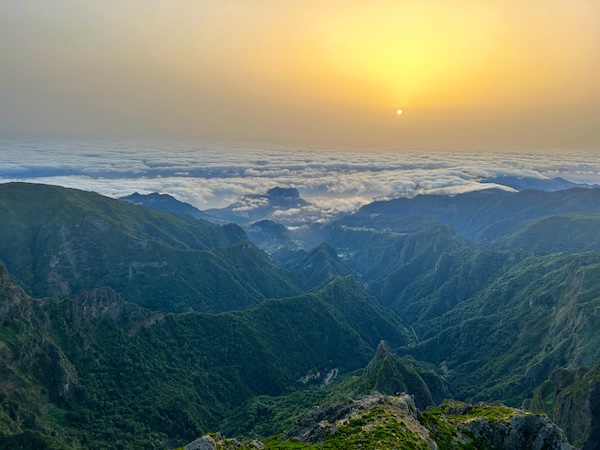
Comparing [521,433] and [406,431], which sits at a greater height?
[406,431]

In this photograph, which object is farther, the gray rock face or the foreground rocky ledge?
the gray rock face

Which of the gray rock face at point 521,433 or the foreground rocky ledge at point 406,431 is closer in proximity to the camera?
the foreground rocky ledge at point 406,431

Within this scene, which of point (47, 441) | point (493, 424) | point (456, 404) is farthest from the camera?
point (47, 441)

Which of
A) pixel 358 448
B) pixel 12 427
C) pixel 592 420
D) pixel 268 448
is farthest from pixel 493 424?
pixel 12 427

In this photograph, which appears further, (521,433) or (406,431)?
(521,433)

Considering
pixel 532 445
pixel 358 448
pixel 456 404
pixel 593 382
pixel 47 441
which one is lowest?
pixel 47 441

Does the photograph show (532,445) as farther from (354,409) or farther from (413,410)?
(354,409)

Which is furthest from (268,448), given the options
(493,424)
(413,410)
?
(493,424)

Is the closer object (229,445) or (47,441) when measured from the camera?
(229,445)

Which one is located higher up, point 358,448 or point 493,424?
point 358,448

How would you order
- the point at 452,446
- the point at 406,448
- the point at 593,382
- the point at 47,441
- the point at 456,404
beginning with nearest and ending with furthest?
the point at 406,448, the point at 452,446, the point at 456,404, the point at 47,441, the point at 593,382
